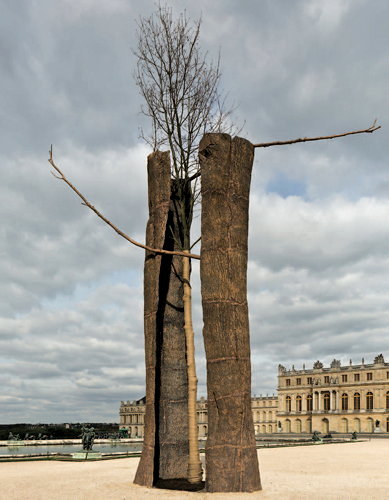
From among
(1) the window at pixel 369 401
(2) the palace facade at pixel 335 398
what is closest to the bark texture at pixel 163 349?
(2) the palace facade at pixel 335 398

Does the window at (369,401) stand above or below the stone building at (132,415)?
above

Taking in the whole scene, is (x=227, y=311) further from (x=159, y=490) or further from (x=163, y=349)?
(x=159, y=490)

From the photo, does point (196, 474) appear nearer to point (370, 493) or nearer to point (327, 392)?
point (370, 493)

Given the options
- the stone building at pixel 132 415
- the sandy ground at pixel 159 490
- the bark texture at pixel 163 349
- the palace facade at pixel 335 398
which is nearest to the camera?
the sandy ground at pixel 159 490

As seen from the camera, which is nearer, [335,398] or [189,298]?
[189,298]

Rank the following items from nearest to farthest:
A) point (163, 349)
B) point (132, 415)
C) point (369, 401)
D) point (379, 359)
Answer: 1. point (163, 349)
2. point (369, 401)
3. point (379, 359)
4. point (132, 415)

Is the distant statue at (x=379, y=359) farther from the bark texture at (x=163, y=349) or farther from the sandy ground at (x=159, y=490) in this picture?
the bark texture at (x=163, y=349)

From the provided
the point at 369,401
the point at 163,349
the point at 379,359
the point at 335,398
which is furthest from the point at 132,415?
the point at 163,349

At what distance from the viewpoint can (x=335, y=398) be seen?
80.2 meters

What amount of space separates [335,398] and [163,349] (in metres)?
72.8

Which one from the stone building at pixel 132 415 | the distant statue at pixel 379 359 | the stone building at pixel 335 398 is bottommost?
the stone building at pixel 132 415

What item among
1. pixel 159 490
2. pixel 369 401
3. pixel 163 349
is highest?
pixel 163 349

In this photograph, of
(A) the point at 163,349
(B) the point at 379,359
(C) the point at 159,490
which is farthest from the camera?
(B) the point at 379,359

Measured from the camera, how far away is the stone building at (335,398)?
75.1 metres
